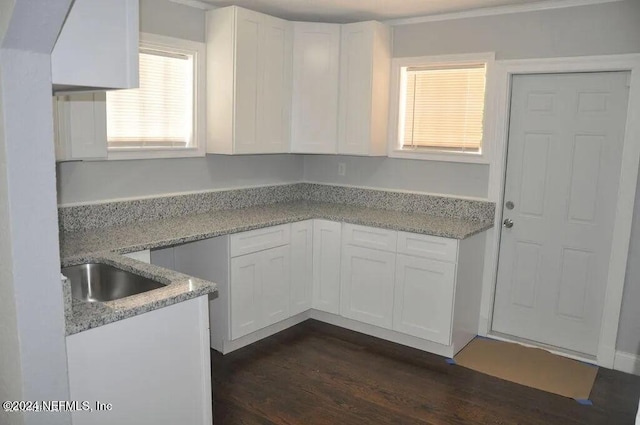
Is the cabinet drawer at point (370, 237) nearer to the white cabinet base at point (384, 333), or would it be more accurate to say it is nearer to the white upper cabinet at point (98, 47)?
the white cabinet base at point (384, 333)

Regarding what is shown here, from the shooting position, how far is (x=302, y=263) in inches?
160

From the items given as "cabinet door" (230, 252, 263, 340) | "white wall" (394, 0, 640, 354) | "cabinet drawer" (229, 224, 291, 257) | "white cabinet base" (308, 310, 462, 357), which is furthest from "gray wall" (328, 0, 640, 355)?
"cabinet door" (230, 252, 263, 340)

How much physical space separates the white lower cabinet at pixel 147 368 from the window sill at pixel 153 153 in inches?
65.2

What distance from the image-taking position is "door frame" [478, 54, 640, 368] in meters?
3.31

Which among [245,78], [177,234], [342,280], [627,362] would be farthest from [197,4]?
[627,362]

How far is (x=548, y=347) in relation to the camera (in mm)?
3809

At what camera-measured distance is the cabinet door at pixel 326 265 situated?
404 cm

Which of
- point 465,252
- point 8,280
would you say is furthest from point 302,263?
point 8,280

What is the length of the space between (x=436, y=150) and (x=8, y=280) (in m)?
3.19

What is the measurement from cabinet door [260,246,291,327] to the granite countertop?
0.24 metres

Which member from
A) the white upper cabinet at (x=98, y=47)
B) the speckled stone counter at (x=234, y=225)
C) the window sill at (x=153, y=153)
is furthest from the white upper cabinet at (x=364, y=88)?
the white upper cabinet at (x=98, y=47)

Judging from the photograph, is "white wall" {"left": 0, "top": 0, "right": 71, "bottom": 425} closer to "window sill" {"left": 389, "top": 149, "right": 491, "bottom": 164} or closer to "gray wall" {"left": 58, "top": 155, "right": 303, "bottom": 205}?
"gray wall" {"left": 58, "top": 155, "right": 303, "bottom": 205}

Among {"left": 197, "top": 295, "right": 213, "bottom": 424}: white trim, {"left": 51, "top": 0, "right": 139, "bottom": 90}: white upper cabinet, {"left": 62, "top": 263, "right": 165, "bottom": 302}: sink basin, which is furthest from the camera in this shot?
{"left": 62, "top": 263, "right": 165, "bottom": 302}: sink basin

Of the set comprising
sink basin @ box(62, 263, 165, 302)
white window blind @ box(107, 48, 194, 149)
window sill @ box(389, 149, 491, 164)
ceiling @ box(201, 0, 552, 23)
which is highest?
ceiling @ box(201, 0, 552, 23)
